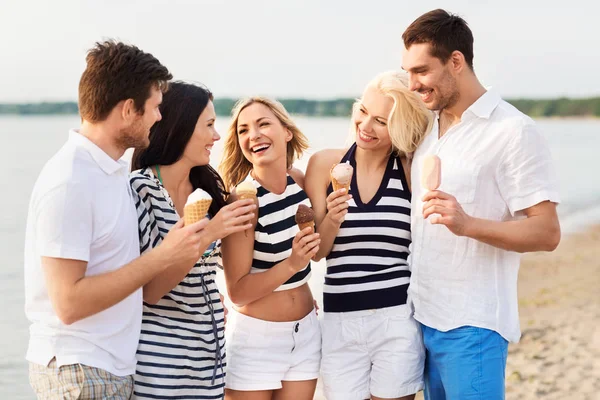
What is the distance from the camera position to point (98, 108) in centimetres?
363

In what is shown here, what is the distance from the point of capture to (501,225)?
4223 millimetres

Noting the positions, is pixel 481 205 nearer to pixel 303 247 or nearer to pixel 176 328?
pixel 303 247

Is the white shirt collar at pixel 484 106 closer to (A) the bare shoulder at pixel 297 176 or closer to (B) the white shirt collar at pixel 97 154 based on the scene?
(A) the bare shoulder at pixel 297 176

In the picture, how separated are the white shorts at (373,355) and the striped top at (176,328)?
733 mm

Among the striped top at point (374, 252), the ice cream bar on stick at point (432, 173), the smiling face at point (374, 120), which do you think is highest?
the smiling face at point (374, 120)

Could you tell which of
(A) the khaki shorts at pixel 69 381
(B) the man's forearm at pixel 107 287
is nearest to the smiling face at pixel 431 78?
(B) the man's forearm at pixel 107 287

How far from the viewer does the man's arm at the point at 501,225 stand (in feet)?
13.6

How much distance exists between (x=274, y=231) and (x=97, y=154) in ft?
4.70

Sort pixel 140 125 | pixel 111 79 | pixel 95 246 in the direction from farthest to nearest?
pixel 140 125
pixel 111 79
pixel 95 246

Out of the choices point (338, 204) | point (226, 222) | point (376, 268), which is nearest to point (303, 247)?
point (338, 204)

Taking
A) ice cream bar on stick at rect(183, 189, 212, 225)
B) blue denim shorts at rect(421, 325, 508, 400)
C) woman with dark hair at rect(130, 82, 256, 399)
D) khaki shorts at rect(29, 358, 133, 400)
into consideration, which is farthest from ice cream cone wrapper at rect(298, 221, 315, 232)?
khaki shorts at rect(29, 358, 133, 400)

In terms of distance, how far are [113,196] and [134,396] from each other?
1.16m

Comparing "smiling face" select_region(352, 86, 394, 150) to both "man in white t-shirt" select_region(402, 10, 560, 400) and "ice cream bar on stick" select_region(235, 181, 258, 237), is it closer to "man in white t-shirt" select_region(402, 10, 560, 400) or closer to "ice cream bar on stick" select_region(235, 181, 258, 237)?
"man in white t-shirt" select_region(402, 10, 560, 400)

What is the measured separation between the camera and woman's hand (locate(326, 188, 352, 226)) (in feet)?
14.5
